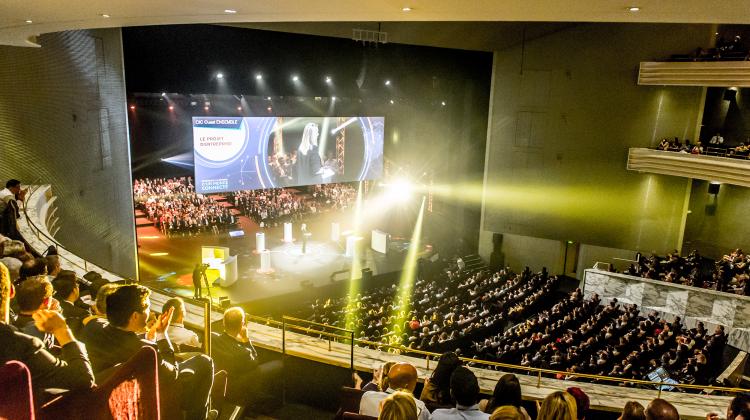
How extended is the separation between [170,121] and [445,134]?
430 inches

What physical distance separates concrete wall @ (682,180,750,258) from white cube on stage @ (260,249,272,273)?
47.8 feet

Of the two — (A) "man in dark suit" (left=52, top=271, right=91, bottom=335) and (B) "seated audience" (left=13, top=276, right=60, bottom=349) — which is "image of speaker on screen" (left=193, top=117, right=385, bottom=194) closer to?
(A) "man in dark suit" (left=52, top=271, right=91, bottom=335)

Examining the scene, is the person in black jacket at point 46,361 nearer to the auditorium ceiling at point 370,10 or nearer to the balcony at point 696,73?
the auditorium ceiling at point 370,10

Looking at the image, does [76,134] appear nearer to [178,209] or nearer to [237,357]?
[237,357]

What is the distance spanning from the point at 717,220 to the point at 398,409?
19.6 m

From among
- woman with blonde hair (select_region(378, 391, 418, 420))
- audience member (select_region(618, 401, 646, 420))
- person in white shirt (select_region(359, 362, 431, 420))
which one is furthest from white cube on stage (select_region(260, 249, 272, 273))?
woman with blonde hair (select_region(378, 391, 418, 420))

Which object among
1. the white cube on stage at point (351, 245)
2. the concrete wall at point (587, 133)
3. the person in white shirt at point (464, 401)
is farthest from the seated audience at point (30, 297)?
the concrete wall at point (587, 133)

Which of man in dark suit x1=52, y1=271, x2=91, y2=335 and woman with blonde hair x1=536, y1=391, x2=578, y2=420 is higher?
man in dark suit x1=52, y1=271, x2=91, y2=335

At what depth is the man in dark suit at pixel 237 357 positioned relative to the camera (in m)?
3.69

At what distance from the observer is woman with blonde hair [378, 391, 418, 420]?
8.10 feet

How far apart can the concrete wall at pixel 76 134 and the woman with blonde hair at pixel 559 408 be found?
9.74 m

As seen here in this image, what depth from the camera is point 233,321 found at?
367cm

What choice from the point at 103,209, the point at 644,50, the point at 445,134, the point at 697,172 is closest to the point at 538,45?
the point at 644,50

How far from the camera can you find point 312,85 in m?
16.5
